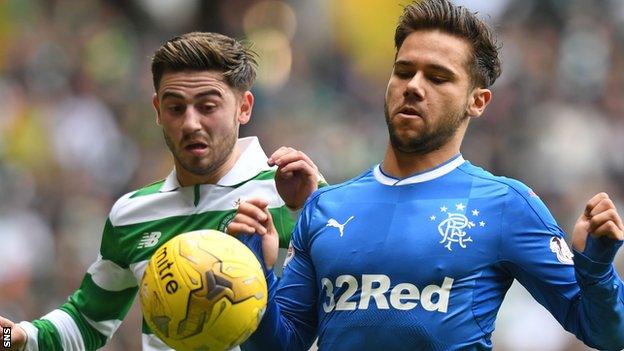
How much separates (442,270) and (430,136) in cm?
53

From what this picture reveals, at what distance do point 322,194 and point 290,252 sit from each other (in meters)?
0.27

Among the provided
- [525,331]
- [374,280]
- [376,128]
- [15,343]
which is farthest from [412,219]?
[376,128]

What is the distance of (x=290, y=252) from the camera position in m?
5.17

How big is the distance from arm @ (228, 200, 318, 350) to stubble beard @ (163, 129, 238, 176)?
2.56 ft

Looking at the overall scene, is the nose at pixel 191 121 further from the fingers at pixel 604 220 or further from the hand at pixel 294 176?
the fingers at pixel 604 220

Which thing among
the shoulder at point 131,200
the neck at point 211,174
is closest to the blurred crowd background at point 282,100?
the shoulder at point 131,200

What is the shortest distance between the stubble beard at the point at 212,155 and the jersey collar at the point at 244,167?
8 cm

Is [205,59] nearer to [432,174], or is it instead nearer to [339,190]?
[339,190]

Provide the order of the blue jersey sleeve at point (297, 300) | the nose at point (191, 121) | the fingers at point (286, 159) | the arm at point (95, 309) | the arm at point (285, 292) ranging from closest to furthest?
the arm at point (285, 292), the blue jersey sleeve at point (297, 300), the fingers at point (286, 159), the nose at point (191, 121), the arm at point (95, 309)

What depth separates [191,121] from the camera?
18.5 feet

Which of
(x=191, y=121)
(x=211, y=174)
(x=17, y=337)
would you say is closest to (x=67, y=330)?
(x=17, y=337)

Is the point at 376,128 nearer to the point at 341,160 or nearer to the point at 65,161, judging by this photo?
the point at 341,160

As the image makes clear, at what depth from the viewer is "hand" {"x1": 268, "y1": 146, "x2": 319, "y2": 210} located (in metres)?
5.28

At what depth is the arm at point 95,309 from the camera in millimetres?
6082
